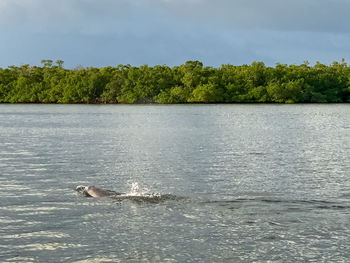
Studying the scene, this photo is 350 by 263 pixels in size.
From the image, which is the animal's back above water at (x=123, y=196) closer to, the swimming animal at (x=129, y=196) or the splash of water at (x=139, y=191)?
the swimming animal at (x=129, y=196)

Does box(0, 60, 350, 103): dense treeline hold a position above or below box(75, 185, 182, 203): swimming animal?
above

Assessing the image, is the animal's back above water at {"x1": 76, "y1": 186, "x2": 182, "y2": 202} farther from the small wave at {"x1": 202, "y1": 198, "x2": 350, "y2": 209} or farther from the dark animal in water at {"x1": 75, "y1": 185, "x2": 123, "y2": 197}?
the small wave at {"x1": 202, "y1": 198, "x2": 350, "y2": 209}

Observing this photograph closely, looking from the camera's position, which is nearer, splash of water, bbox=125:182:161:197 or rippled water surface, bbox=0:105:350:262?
rippled water surface, bbox=0:105:350:262

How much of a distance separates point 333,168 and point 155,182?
28.6 ft

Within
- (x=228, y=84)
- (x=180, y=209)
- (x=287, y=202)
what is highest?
(x=228, y=84)

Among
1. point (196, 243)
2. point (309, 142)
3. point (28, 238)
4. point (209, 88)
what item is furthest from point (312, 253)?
point (209, 88)

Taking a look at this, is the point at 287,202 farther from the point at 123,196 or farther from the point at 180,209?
the point at 123,196

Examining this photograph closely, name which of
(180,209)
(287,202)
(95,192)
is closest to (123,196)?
(95,192)

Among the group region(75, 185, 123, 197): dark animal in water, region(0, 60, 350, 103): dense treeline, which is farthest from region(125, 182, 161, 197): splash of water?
region(0, 60, 350, 103): dense treeline

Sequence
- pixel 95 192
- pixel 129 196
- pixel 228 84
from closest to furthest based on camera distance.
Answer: pixel 129 196
pixel 95 192
pixel 228 84

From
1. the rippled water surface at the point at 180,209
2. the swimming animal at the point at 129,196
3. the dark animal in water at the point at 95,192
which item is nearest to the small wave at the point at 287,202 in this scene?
the rippled water surface at the point at 180,209

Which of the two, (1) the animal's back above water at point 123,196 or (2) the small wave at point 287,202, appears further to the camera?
(1) the animal's back above water at point 123,196

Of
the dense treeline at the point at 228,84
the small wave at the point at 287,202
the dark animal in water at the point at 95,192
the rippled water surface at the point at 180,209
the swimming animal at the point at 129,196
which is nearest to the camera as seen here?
the rippled water surface at the point at 180,209

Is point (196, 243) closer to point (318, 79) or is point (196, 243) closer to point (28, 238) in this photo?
point (28, 238)
